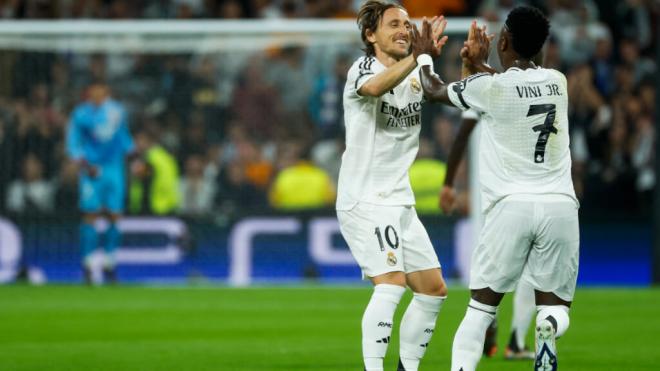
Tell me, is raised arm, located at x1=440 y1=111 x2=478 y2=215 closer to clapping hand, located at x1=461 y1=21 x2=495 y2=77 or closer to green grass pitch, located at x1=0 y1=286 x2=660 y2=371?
green grass pitch, located at x1=0 y1=286 x2=660 y2=371

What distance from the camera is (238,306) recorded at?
43.7ft

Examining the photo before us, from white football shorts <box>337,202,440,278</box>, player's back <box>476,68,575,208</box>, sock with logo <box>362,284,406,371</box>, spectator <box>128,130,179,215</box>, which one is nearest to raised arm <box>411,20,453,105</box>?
player's back <box>476,68,575,208</box>

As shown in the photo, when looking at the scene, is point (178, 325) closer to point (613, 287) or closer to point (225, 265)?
point (225, 265)

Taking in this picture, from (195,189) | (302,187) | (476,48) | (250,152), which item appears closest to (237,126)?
(250,152)

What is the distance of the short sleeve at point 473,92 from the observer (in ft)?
20.6

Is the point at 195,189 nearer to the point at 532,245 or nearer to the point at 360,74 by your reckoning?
the point at 360,74

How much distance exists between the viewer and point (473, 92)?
633 cm

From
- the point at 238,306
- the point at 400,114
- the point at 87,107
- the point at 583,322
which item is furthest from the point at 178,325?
the point at 87,107

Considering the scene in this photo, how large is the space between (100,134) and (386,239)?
10372 mm

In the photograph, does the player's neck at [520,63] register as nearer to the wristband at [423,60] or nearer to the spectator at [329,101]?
the wristband at [423,60]

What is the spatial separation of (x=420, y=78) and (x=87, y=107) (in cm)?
1062

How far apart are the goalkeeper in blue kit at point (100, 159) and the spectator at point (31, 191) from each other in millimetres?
478

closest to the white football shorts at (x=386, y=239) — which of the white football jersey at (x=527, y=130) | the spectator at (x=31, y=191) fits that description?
the white football jersey at (x=527, y=130)

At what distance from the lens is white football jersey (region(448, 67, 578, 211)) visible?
20.4ft
